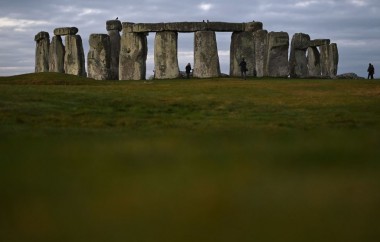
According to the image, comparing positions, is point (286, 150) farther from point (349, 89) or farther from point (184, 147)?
point (349, 89)

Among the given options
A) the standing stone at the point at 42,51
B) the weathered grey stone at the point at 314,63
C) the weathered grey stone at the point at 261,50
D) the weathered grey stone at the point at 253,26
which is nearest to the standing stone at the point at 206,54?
the weathered grey stone at the point at 253,26

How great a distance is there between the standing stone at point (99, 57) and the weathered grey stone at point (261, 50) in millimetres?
8906

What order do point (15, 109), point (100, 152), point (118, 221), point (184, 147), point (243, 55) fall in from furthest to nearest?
point (243, 55) < point (15, 109) < point (184, 147) < point (100, 152) < point (118, 221)

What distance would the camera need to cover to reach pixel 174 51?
3597 cm

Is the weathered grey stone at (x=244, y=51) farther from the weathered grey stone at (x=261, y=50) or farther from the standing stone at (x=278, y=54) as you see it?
the standing stone at (x=278, y=54)

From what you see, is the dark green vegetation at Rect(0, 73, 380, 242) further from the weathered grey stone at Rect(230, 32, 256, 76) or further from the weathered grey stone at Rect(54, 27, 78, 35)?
the weathered grey stone at Rect(54, 27, 78, 35)

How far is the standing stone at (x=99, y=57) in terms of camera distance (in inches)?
1496

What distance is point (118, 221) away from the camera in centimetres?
550

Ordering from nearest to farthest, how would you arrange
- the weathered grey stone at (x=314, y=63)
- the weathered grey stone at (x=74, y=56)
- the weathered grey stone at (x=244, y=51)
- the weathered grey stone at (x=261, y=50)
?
the weathered grey stone at (x=244, y=51)
the weathered grey stone at (x=261, y=50)
the weathered grey stone at (x=74, y=56)
the weathered grey stone at (x=314, y=63)

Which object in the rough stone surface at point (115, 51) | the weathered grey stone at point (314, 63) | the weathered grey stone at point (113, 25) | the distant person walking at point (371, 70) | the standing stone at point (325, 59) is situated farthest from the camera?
the standing stone at point (325, 59)

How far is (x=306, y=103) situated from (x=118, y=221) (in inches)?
558

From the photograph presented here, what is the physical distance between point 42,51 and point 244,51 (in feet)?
46.7

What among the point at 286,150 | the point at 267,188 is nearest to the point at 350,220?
the point at 267,188

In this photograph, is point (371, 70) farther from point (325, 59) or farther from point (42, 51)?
point (42, 51)
